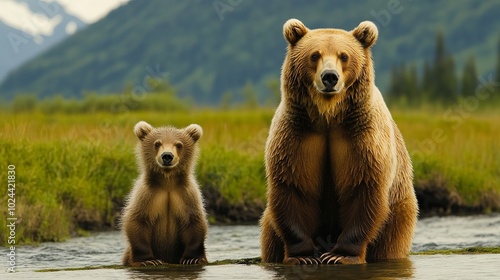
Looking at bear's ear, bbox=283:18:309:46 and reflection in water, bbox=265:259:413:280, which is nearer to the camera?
reflection in water, bbox=265:259:413:280

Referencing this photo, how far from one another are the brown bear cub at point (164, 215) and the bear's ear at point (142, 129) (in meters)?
0.17

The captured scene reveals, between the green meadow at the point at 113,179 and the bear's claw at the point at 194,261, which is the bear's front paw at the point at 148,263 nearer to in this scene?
the bear's claw at the point at 194,261

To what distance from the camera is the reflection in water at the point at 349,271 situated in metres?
5.52

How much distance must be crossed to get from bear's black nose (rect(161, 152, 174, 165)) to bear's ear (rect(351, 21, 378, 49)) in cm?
194

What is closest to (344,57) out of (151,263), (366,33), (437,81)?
(366,33)

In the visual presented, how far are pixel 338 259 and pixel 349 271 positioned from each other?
0.50 metres

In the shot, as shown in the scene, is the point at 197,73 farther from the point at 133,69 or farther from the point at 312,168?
the point at 312,168

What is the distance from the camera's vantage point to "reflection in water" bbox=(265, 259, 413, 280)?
5523mm

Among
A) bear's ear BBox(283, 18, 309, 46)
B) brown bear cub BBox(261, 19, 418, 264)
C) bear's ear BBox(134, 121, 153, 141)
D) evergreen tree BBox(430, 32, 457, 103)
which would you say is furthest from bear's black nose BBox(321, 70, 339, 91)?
evergreen tree BBox(430, 32, 457, 103)

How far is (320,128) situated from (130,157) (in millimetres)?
6352

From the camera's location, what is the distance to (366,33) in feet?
21.0

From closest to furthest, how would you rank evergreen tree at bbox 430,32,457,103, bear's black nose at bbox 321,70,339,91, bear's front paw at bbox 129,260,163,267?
bear's black nose at bbox 321,70,339,91 < bear's front paw at bbox 129,260,163,267 < evergreen tree at bbox 430,32,457,103

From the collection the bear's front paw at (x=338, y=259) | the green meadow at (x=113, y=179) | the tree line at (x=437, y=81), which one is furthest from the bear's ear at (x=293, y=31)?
the tree line at (x=437, y=81)

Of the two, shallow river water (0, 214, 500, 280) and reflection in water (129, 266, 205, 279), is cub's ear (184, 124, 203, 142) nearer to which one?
shallow river water (0, 214, 500, 280)
